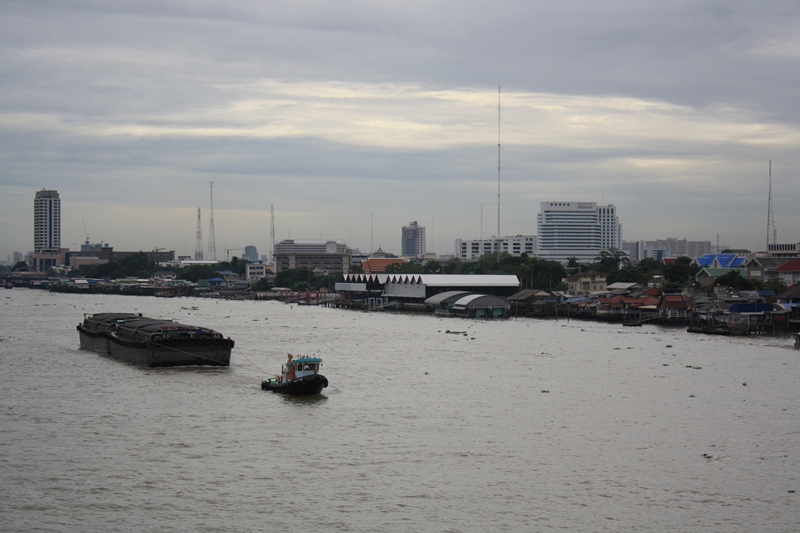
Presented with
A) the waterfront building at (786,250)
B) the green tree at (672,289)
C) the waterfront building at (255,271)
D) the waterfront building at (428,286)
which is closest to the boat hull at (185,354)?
the green tree at (672,289)

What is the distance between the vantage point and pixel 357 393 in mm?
28578

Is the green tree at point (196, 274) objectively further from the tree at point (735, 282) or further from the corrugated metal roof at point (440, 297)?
the tree at point (735, 282)

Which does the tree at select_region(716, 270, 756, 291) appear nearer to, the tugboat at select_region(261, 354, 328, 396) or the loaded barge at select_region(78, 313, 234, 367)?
the loaded barge at select_region(78, 313, 234, 367)

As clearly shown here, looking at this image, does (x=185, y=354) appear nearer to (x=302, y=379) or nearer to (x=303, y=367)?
(x=303, y=367)

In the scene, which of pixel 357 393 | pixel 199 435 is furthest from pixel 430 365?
pixel 199 435

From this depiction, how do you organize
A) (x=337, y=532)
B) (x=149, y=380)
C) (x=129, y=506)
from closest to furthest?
(x=337, y=532)
(x=129, y=506)
(x=149, y=380)

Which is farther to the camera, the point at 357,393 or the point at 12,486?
the point at 357,393

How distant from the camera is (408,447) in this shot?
20.4m

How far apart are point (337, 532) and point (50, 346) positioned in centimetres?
3604

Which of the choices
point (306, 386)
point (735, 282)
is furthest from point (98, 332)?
point (735, 282)

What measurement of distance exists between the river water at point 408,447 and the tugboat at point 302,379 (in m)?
0.48

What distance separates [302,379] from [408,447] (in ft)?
24.9

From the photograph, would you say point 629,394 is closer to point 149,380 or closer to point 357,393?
point 357,393

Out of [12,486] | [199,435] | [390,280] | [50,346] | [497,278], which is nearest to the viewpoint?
[12,486]
